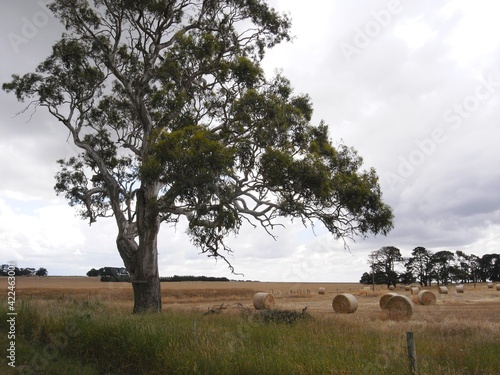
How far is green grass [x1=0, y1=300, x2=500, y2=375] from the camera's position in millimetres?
7176

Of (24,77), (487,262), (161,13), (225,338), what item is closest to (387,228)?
(225,338)

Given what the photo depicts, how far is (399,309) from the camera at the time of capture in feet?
72.5

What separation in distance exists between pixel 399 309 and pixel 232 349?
1590cm

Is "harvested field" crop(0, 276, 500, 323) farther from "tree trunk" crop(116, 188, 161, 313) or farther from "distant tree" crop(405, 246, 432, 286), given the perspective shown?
"distant tree" crop(405, 246, 432, 286)

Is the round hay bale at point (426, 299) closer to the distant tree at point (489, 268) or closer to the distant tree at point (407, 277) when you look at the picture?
the distant tree at point (407, 277)

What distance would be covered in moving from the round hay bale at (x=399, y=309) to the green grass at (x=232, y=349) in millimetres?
8144

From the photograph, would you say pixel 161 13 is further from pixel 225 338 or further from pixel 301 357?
pixel 301 357

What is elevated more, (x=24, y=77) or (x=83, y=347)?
(x=24, y=77)

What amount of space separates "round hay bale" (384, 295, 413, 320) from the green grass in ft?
26.7

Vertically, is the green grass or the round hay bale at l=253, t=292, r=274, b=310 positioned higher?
the green grass

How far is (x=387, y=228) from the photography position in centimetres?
1814

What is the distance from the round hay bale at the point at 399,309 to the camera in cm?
2153

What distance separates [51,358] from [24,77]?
53.2 ft

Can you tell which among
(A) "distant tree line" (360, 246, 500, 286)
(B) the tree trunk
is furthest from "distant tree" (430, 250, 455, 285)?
(B) the tree trunk
